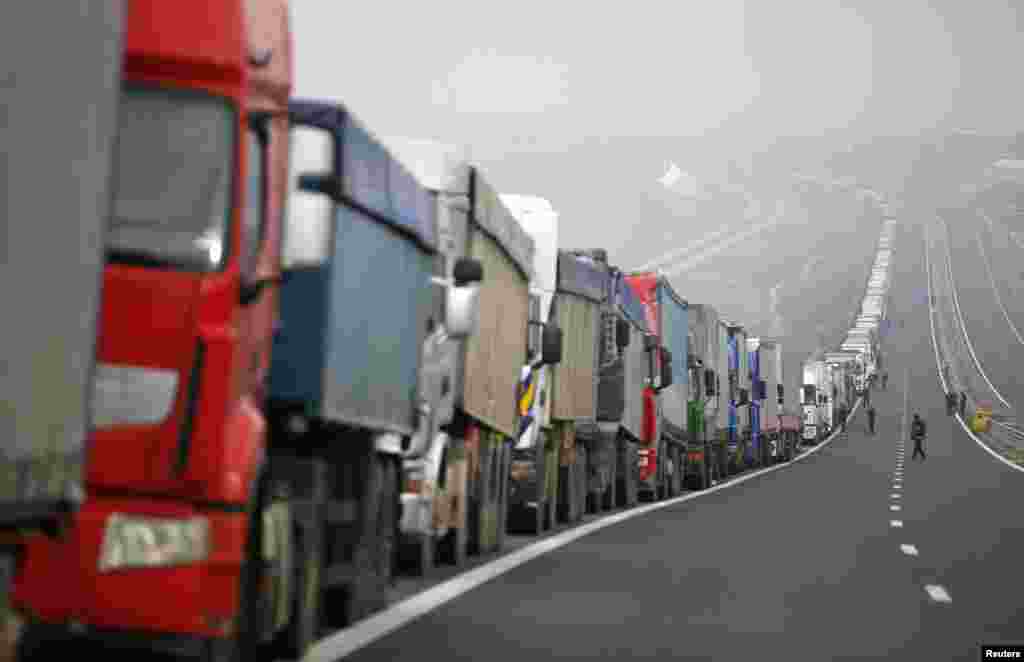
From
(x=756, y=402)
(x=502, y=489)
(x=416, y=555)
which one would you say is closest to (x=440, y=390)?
(x=416, y=555)

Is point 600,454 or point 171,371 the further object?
point 600,454

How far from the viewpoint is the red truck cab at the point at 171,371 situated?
706 cm

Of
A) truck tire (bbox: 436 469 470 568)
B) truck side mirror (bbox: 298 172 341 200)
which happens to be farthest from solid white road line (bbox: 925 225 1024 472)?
truck side mirror (bbox: 298 172 341 200)

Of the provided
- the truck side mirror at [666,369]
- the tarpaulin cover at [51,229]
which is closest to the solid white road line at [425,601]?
the tarpaulin cover at [51,229]

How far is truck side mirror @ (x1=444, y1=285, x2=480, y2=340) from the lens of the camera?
12852 millimetres

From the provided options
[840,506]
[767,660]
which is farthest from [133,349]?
[840,506]

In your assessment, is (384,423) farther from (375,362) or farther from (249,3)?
(249,3)

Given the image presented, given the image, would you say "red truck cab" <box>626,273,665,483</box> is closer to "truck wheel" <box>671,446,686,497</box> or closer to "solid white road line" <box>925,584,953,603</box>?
"truck wheel" <box>671,446,686,497</box>

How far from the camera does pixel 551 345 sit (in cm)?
1953

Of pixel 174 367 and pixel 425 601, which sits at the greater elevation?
pixel 174 367

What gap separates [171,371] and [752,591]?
7480 millimetres

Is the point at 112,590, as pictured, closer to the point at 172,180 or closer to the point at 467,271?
the point at 172,180

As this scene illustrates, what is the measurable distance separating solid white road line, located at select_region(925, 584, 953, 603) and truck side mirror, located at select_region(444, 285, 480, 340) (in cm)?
377

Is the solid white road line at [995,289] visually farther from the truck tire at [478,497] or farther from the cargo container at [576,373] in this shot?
the truck tire at [478,497]
